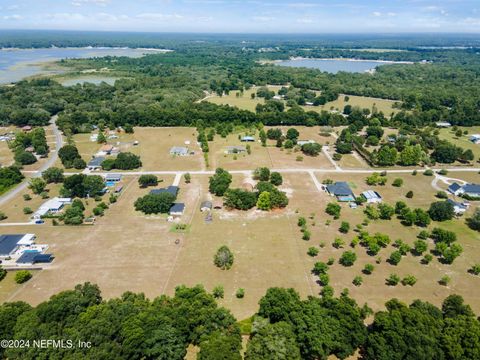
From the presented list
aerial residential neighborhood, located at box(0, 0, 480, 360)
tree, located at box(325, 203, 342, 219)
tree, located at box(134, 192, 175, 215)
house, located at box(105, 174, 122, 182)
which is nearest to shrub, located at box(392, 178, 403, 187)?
aerial residential neighborhood, located at box(0, 0, 480, 360)

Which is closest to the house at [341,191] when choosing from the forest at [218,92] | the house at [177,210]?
the house at [177,210]

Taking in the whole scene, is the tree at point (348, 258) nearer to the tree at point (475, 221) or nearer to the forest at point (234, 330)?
the forest at point (234, 330)

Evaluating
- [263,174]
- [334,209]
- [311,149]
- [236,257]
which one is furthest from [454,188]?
[236,257]

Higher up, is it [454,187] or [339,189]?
[454,187]

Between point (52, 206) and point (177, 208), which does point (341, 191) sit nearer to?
point (177, 208)

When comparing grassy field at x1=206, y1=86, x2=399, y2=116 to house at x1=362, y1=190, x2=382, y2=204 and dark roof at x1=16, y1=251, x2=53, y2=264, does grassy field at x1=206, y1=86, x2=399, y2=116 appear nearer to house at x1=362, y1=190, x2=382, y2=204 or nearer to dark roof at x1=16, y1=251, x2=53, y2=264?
house at x1=362, y1=190, x2=382, y2=204

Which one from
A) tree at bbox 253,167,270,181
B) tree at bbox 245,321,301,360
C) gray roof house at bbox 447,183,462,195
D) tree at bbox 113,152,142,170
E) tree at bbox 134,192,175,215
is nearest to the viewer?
tree at bbox 245,321,301,360
